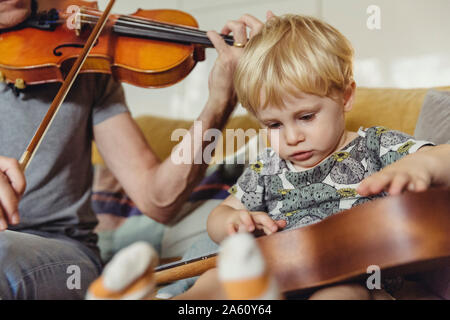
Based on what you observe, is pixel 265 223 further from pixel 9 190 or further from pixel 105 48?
pixel 105 48

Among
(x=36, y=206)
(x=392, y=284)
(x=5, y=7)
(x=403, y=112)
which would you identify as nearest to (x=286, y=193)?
(x=392, y=284)

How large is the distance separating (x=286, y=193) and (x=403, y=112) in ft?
1.40

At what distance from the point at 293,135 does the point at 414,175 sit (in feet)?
0.78

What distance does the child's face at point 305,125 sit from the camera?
2.52ft

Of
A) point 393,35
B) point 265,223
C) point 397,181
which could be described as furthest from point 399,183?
point 393,35

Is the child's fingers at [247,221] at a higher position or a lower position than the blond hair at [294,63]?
lower

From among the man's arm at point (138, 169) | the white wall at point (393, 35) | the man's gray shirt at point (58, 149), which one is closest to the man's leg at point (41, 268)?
the man's gray shirt at point (58, 149)

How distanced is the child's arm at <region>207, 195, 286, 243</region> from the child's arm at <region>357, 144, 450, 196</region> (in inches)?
7.0

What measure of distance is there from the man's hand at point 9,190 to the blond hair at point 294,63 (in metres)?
0.40

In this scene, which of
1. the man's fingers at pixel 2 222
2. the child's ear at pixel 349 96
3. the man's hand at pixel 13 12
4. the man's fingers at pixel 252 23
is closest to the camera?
the man's fingers at pixel 2 222

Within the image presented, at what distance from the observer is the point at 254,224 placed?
0.72 m

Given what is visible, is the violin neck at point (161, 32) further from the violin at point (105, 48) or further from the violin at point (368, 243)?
the violin at point (368, 243)

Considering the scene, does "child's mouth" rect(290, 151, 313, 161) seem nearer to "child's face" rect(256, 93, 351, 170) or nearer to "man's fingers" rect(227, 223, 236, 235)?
"child's face" rect(256, 93, 351, 170)
